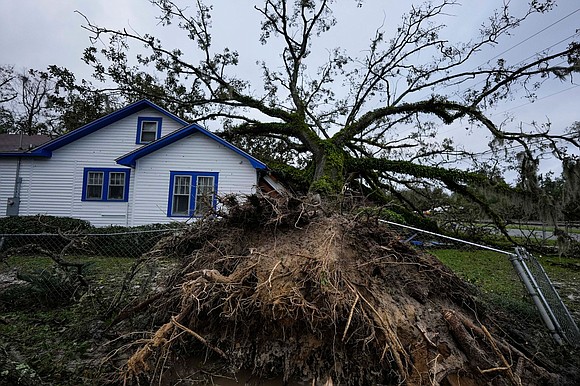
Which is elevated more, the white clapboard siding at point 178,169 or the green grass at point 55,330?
the white clapboard siding at point 178,169

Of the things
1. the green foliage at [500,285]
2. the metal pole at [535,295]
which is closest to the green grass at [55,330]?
the metal pole at [535,295]

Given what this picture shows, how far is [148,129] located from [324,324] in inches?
491

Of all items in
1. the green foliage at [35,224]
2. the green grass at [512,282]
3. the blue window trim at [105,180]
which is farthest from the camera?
the blue window trim at [105,180]

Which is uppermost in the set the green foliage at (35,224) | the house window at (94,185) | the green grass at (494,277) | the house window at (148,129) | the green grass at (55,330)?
the house window at (148,129)

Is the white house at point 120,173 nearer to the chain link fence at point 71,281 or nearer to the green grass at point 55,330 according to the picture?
the chain link fence at point 71,281

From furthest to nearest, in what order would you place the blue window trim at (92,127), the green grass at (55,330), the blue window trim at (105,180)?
1. the blue window trim at (105,180)
2. the blue window trim at (92,127)
3. the green grass at (55,330)

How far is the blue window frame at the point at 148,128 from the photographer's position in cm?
1248

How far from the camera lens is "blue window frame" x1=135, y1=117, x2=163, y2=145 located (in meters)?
12.5

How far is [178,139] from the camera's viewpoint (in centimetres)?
1153

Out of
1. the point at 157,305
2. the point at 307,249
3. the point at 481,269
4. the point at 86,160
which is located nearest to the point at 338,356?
the point at 307,249

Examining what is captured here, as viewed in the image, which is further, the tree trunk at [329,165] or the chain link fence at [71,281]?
the tree trunk at [329,165]

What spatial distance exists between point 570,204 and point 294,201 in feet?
33.0

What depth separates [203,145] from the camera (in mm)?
11555

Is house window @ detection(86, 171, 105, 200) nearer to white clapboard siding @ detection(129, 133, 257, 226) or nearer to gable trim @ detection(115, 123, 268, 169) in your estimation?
white clapboard siding @ detection(129, 133, 257, 226)
